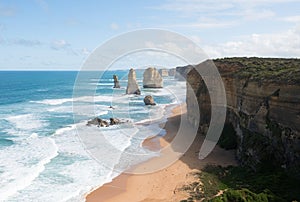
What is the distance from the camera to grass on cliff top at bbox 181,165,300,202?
14.8 metres

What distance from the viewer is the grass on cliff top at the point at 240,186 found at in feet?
48.4

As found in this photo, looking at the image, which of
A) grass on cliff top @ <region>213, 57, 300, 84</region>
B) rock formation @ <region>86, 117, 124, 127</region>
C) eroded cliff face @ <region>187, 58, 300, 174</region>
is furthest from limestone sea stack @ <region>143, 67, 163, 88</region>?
eroded cliff face @ <region>187, 58, 300, 174</region>

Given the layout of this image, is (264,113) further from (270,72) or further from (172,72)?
(172,72)

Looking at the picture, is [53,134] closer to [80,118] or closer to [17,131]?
[17,131]

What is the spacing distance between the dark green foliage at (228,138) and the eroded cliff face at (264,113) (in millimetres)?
552

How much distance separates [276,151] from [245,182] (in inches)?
106

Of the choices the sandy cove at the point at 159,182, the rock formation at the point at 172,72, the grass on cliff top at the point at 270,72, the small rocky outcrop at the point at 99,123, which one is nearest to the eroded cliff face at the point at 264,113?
the grass on cliff top at the point at 270,72

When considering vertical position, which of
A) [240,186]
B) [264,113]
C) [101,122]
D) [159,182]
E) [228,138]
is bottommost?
[159,182]

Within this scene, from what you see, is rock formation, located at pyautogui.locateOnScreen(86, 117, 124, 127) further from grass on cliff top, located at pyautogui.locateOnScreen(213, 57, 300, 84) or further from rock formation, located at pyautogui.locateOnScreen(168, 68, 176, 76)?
rock formation, located at pyautogui.locateOnScreen(168, 68, 176, 76)

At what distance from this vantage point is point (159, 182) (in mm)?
20000

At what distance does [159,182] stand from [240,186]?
202 inches

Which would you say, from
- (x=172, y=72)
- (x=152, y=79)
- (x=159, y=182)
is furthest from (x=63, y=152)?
(x=172, y=72)

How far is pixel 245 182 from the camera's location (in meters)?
17.4

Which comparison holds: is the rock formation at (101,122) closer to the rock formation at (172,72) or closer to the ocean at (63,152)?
the ocean at (63,152)
